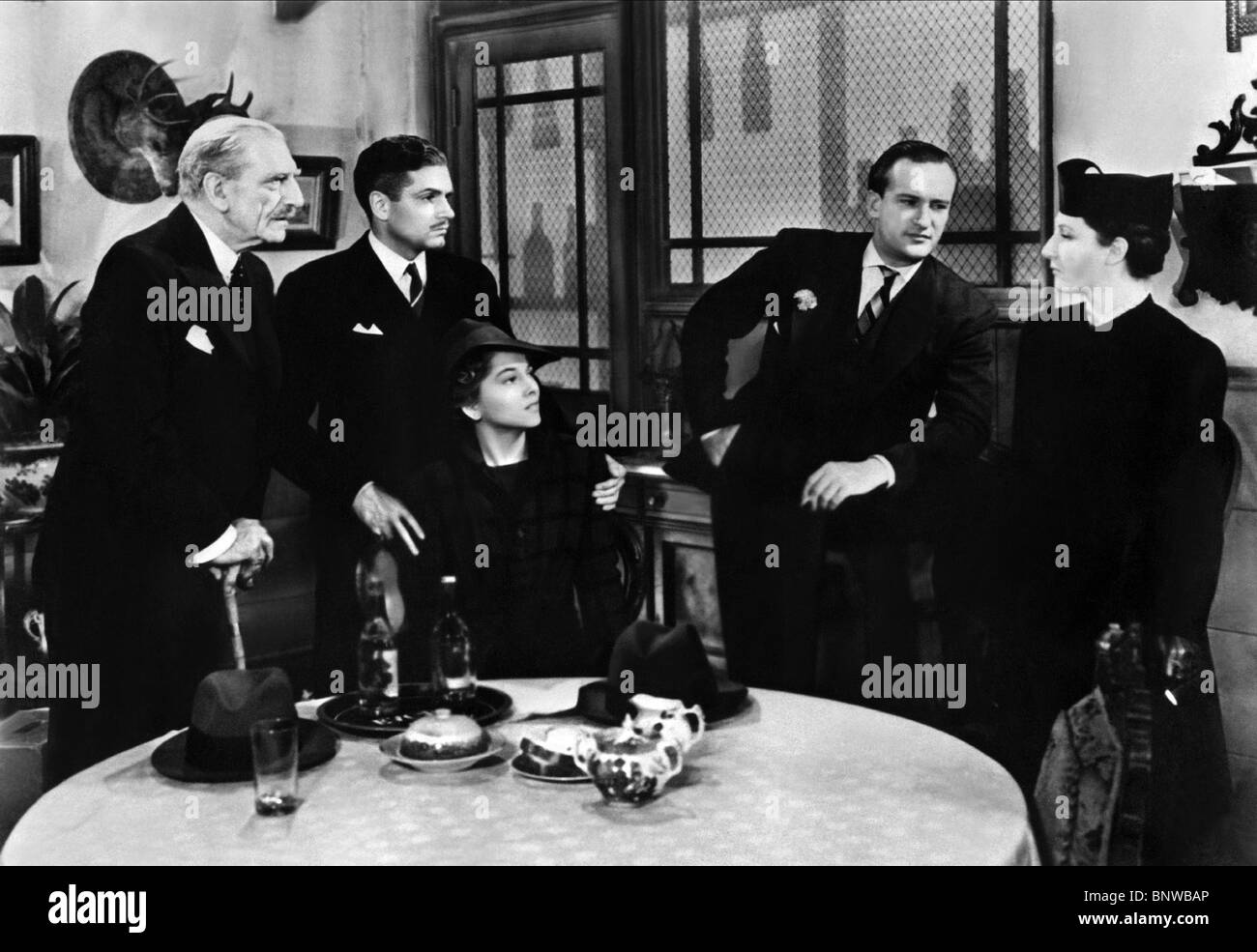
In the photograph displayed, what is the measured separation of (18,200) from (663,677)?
60.6 inches

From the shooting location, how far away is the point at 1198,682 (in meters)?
2.49

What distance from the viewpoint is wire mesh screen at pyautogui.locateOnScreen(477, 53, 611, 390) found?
2.82 metres

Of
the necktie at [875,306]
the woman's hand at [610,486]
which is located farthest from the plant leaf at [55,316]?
the necktie at [875,306]

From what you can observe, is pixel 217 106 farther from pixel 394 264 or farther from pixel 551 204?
pixel 551 204

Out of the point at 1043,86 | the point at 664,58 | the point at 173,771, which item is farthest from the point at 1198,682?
the point at 173,771

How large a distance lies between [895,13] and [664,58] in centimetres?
47

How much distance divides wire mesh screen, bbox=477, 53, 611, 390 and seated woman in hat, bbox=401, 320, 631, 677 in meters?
0.07

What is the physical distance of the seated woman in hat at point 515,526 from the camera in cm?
280

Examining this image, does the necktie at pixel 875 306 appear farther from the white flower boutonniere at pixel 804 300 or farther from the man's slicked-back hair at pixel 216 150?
the man's slicked-back hair at pixel 216 150

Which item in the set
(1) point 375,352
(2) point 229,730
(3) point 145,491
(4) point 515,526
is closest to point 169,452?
(3) point 145,491

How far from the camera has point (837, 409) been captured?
2666mm

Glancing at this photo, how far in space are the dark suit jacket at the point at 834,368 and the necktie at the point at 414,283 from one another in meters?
0.57

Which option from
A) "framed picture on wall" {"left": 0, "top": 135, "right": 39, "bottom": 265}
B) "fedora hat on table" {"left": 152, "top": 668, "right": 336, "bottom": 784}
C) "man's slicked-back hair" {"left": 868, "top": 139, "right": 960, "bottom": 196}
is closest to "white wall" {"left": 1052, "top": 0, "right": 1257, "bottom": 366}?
"man's slicked-back hair" {"left": 868, "top": 139, "right": 960, "bottom": 196}
